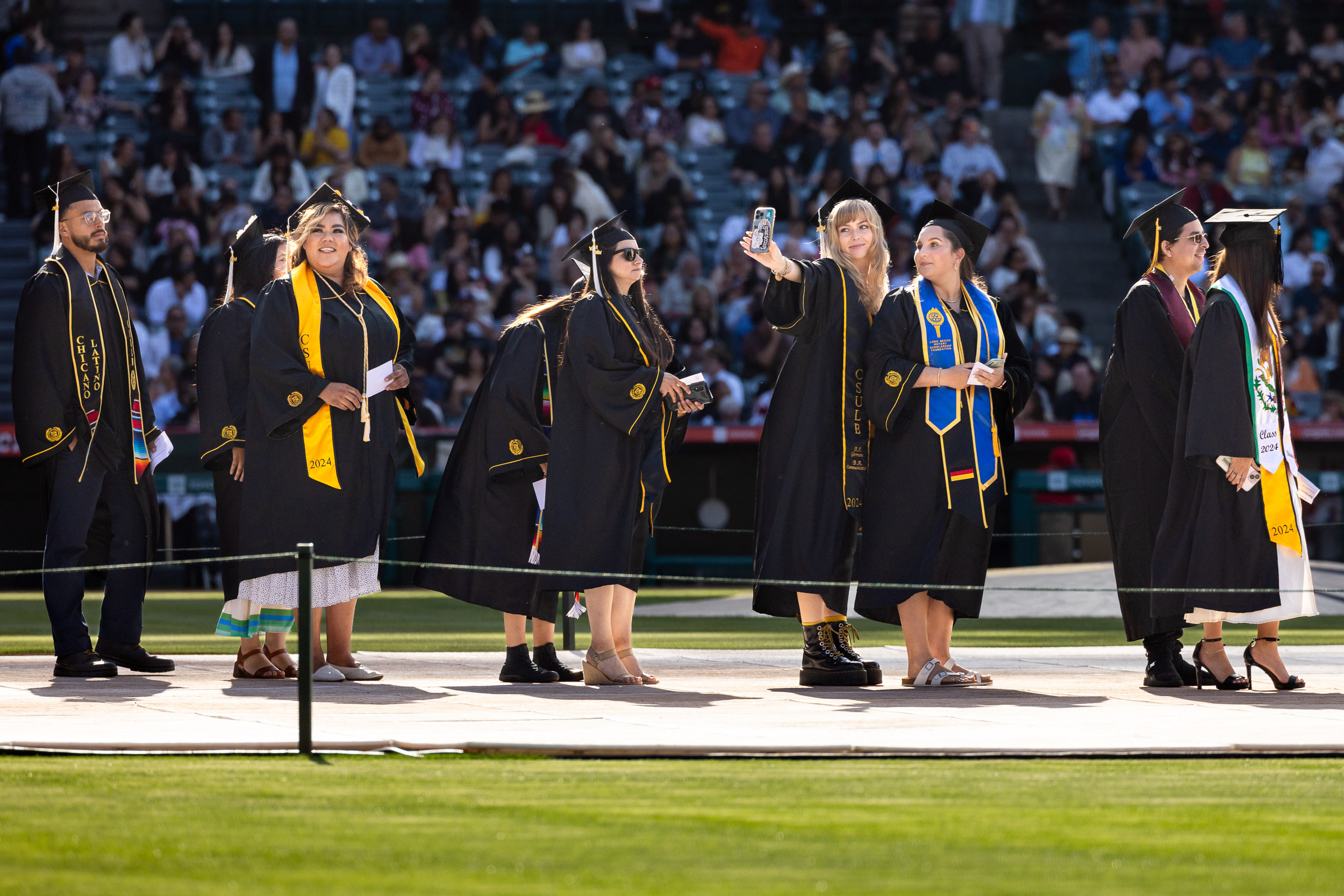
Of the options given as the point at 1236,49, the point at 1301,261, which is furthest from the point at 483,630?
the point at 1236,49


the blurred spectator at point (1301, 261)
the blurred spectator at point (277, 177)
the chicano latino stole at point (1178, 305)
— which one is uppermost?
the blurred spectator at point (277, 177)

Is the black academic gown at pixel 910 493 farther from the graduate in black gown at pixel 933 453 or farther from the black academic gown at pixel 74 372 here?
the black academic gown at pixel 74 372

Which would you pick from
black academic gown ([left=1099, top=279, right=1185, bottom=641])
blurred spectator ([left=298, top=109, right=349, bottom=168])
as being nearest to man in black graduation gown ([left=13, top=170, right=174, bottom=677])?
black academic gown ([left=1099, top=279, right=1185, bottom=641])

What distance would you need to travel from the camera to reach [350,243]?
8.72 meters

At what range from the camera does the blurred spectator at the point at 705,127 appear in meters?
23.2

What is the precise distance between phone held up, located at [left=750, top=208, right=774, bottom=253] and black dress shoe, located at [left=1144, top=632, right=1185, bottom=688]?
2.33 meters

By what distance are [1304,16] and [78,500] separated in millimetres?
21718

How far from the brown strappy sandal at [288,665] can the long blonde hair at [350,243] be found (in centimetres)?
166

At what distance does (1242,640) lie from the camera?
1126 centimetres

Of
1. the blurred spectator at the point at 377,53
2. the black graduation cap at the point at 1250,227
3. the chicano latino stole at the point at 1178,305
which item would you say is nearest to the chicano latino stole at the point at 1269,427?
the black graduation cap at the point at 1250,227

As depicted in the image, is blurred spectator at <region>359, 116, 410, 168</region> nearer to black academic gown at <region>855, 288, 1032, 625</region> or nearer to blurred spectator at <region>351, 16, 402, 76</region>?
blurred spectator at <region>351, 16, 402, 76</region>

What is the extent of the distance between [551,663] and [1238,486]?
9.98ft

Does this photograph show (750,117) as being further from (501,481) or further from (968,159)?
(501,481)

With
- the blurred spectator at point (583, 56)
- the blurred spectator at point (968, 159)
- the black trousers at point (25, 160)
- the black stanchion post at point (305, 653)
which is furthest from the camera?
the blurred spectator at point (583, 56)
